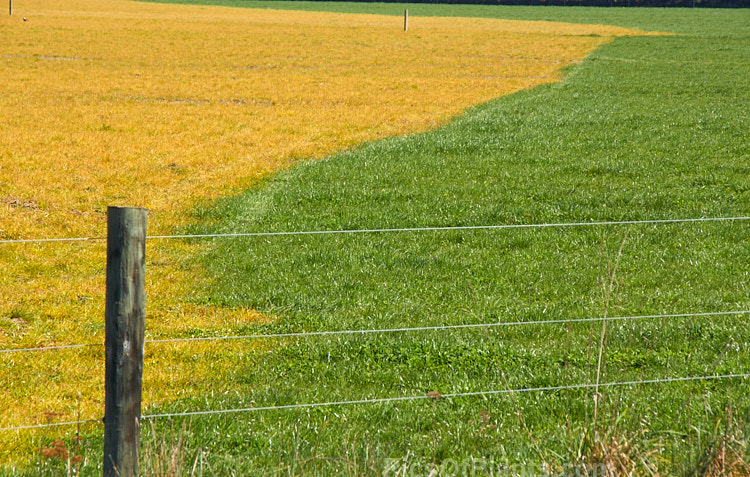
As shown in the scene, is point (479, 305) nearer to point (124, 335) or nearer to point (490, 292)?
point (490, 292)

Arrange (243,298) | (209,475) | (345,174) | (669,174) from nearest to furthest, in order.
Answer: (209,475) < (243,298) < (669,174) < (345,174)

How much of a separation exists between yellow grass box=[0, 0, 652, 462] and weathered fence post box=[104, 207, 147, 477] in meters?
0.72

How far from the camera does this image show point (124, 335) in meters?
3.34

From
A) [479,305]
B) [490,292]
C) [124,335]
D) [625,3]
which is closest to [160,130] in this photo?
[490,292]

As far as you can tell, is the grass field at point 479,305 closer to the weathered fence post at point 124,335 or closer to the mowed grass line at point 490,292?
the mowed grass line at point 490,292

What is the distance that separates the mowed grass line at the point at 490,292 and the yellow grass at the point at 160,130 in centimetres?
82

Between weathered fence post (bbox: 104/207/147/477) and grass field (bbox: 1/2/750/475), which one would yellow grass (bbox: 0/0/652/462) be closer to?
grass field (bbox: 1/2/750/475)

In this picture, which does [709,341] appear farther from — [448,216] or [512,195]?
[512,195]

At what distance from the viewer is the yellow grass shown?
6742 mm

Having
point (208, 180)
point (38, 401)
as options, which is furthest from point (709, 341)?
point (208, 180)

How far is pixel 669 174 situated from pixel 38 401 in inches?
410

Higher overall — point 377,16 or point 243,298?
point 377,16

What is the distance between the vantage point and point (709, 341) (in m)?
6.32

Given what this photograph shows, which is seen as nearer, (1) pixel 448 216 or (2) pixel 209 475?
(2) pixel 209 475
